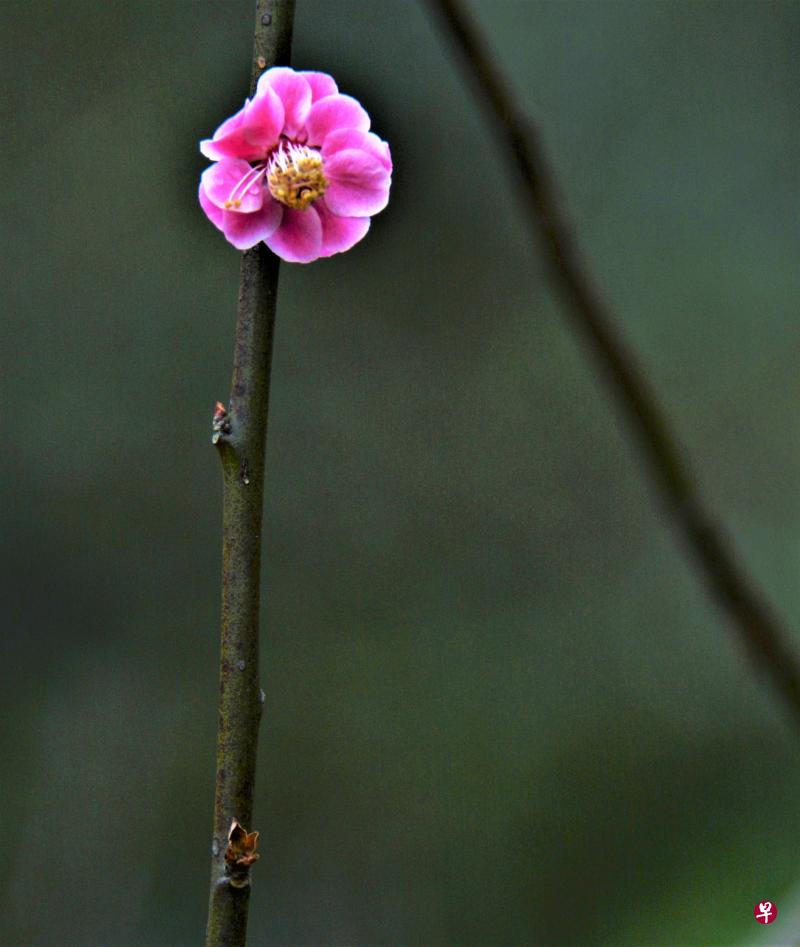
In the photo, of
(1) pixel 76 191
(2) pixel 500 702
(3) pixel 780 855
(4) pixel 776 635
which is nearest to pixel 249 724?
(4) pixel 776 635

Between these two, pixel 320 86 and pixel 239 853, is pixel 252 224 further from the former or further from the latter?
pixel 239 853

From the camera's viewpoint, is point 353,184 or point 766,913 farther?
point 766,913

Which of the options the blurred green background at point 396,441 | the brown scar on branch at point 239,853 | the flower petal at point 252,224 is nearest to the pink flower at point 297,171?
the flower petal at point 252,224

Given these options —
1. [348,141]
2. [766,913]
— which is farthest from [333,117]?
[766,913]

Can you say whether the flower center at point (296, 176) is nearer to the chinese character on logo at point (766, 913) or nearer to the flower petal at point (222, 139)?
the flower petal at point (222, 139)

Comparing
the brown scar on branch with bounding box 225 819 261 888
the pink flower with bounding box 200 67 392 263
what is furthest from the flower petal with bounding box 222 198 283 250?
the brown scar on branch with bounding box 225 819 261 888

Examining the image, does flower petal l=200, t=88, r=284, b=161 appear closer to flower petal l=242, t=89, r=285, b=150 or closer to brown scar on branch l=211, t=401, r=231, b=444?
flower petal l=242, t=89, r=285, b=150

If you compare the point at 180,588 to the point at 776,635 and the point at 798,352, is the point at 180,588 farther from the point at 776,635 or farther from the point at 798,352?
the point at 776,635
